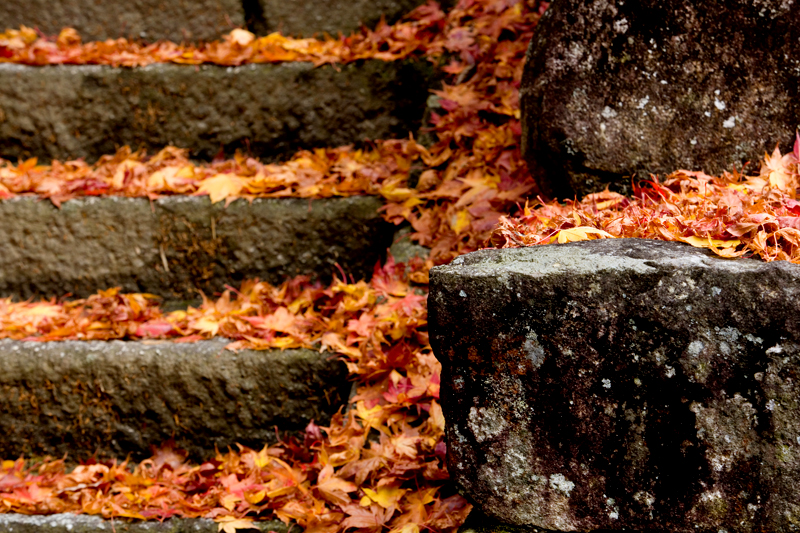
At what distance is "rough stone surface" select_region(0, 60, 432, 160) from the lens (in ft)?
8.70

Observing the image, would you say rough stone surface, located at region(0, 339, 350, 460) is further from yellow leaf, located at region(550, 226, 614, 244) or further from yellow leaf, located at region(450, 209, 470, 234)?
yellow leaf, located at region(550, 226, 614, 244)

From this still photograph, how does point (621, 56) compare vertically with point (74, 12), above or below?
below

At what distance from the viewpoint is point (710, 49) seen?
59.6 inches

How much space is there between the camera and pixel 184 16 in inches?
120

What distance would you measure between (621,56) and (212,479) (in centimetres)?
154

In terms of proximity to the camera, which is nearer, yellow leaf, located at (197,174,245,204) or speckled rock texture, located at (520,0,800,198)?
speckled rock texture, located at (520,0,800,198)

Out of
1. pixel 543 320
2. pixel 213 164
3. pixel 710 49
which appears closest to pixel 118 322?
pixel 213 164

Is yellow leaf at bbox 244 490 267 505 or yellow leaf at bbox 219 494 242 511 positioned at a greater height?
yellow leaf at bbox 244 490 267 505

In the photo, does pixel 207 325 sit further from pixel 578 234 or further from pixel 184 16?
pixel 184 16

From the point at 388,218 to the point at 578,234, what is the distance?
105cm

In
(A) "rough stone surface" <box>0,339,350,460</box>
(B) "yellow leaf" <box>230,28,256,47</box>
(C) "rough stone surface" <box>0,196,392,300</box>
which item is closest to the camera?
(A) "rough stone surface" <box>0,339,350,460</box>

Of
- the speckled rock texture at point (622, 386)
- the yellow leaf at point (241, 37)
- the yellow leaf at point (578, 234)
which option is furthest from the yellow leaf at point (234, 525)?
the yellow leaf at point (241, 37)

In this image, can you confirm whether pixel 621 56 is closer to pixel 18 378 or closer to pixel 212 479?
pixel 212 479

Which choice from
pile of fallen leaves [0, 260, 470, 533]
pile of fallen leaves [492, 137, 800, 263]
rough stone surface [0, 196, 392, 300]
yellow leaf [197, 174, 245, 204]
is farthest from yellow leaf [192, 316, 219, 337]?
pile of fallen leaves [492, 137, 800, 263]
